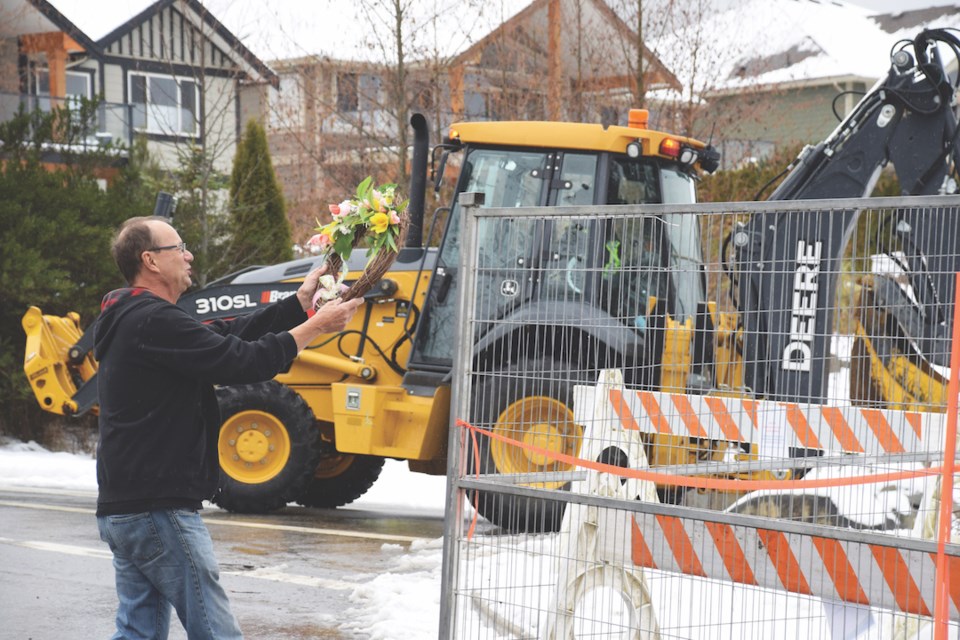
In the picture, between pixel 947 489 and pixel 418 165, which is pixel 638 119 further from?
pixel 947 489

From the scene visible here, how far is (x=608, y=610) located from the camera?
482 cm

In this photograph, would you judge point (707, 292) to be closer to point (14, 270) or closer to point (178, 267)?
point (178, 267)

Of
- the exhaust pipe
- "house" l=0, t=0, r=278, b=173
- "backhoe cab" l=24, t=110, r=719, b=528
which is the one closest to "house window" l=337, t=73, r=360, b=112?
"backhoe cab" l=24, t=110, r=719, b=528

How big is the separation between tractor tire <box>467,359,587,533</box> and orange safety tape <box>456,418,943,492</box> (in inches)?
3.5

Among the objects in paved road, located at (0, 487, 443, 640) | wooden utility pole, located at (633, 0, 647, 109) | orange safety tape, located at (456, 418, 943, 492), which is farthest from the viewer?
wooden utility pole, located at (633, 0, 647, 109)

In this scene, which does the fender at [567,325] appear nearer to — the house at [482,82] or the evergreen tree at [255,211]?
the house at [482,82]

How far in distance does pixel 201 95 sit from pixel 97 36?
16780 millimetres

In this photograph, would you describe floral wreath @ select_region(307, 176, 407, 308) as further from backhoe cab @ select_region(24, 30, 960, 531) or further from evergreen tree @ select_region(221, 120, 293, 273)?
evergreen tree @ select_region(221, 120, 293, 273)

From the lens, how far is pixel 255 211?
17203 millimetres

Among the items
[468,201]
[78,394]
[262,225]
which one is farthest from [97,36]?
[468,201]

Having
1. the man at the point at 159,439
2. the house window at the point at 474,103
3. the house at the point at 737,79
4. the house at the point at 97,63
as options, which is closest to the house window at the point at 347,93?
the house window at the point at 474,103

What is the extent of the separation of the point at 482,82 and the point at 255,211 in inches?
145

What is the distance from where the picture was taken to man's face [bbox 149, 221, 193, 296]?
13.7 feet

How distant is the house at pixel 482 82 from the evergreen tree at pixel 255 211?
1317mm
